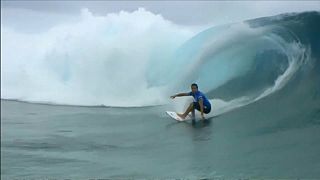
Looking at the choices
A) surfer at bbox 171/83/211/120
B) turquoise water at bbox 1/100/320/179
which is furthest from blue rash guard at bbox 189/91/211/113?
turquoise water at bbox 1/100/320/179

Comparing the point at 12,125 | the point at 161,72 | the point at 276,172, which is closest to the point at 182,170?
the point at 276,172

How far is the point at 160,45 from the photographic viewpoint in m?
6.31

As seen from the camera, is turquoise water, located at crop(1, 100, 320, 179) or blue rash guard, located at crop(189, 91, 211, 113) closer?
turquoise water, located at crop(1, 100, 320, 179)

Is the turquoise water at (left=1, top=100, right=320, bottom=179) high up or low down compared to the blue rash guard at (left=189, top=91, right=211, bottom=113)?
down

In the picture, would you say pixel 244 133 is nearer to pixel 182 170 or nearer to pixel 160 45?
pixel 182 170

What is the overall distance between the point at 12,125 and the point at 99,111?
1.19m

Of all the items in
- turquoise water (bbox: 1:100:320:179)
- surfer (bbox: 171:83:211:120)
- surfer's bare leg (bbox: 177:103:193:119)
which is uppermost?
surfer (bbox: 171:83:211:120)

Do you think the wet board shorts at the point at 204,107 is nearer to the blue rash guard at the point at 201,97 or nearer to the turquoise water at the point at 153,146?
the blue rash guard at the point at 201,97

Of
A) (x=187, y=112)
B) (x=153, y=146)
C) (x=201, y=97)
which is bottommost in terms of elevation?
(x=153, y=146)

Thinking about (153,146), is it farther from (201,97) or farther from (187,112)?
(201,97)

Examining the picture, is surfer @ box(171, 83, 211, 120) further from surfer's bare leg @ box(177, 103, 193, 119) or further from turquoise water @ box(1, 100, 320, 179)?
turquoise water @ box(1, 100, 320, 179)

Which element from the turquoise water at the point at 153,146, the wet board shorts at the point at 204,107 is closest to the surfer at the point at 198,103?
the wet board shorts at the point at 204,107

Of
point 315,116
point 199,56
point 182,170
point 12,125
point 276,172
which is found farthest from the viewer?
point 12,125

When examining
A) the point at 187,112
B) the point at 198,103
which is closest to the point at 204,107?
the point at 198,103
